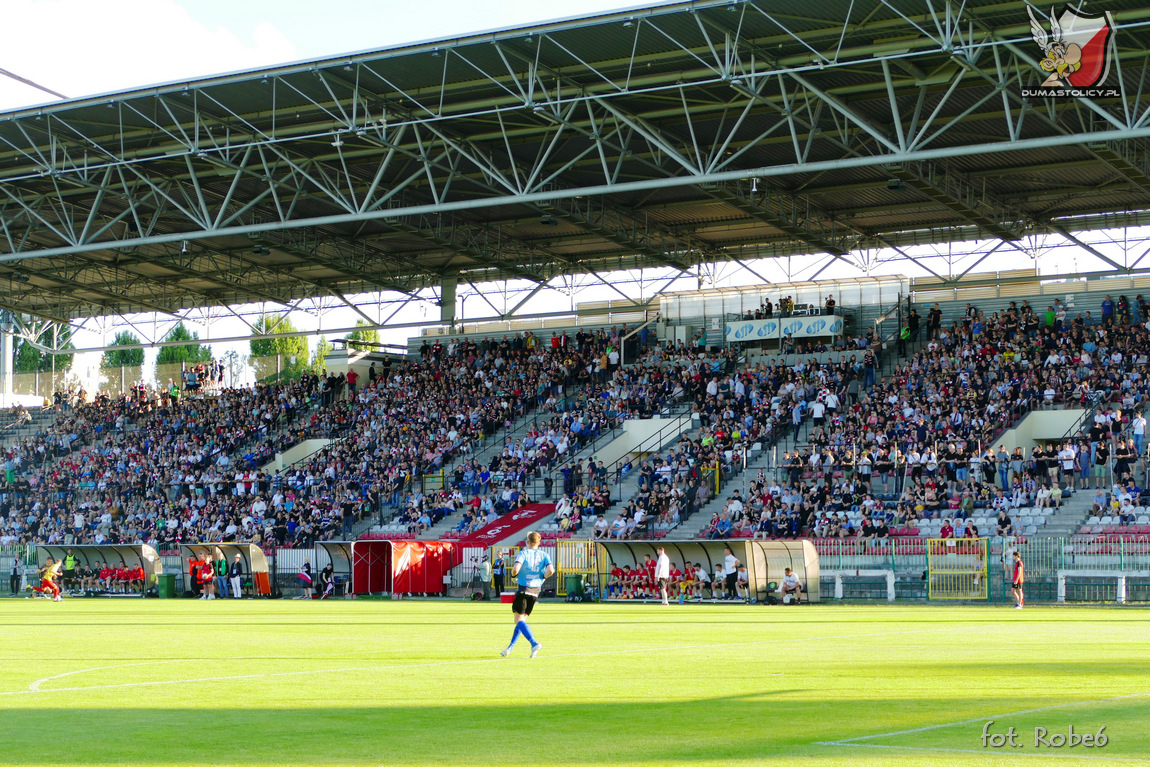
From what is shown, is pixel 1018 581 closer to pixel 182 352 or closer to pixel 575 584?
pixel 575 584

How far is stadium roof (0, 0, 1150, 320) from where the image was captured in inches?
1222

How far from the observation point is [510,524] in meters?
42.1

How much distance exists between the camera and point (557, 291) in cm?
5831

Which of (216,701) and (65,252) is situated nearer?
(216,701)

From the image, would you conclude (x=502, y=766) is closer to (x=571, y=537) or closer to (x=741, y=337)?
(x=571, y=537)

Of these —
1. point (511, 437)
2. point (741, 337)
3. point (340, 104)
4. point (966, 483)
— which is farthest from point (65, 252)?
point (966, 483)

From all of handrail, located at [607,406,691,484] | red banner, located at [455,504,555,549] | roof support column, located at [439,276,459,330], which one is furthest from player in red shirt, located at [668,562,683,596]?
roof support column, located at [439,276,459,330]

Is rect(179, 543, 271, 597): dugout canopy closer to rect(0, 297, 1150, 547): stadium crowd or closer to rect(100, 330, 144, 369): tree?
rect(0, 297, 1150, 547): stadium crowd

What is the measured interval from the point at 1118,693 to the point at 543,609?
20032 millimetres

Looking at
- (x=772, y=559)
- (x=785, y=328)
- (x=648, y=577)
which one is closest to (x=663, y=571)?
(x=648, y=577)

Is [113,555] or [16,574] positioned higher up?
[113,555]

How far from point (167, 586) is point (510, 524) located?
10.6 meters

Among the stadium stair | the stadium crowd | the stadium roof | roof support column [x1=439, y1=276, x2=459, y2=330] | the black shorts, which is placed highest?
the stadium roof

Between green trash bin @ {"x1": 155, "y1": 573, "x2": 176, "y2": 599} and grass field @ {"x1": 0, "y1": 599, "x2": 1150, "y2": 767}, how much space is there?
19.9 metres
